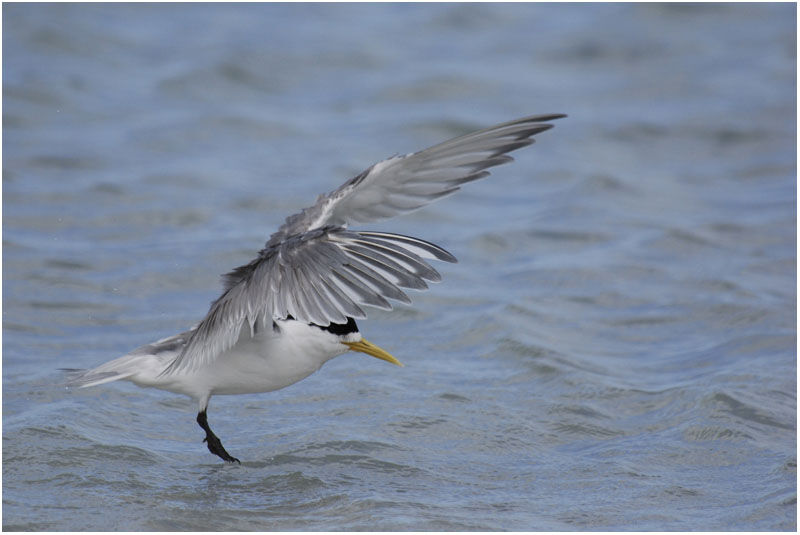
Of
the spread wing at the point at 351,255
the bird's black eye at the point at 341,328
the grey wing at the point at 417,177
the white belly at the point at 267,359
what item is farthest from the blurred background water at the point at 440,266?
the grey wing at the point at 417,177

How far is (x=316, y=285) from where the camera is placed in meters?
4.38

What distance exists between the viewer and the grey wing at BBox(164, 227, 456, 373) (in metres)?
4.25

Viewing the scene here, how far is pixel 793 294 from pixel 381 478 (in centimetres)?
388

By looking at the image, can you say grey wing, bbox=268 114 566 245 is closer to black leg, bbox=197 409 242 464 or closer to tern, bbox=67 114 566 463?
tern, bbox=67 114 566 463

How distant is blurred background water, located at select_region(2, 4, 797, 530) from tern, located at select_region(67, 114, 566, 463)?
1.65 feet

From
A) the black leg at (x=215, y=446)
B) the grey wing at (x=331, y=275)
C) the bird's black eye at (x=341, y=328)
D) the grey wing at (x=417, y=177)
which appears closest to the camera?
the grey wing at (x=331, y=275)

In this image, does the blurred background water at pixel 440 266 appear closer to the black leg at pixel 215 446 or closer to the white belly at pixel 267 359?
the black leg at pixel 215 446

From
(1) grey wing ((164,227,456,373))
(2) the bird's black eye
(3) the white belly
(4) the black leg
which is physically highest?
(1) grey wing ((164,227,456,373))

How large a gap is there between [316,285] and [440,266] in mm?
4264

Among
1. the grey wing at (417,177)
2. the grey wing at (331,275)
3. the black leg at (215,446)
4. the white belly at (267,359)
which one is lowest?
the black leg at (215,446)

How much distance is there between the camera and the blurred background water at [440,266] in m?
5.38

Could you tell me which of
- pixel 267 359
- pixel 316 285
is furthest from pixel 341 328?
pixel 316 285

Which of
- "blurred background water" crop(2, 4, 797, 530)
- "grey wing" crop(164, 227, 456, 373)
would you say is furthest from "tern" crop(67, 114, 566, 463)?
"blurred background water" crop(2, 4, 797, 530)

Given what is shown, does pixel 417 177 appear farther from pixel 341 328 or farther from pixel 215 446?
pixel 215 446
